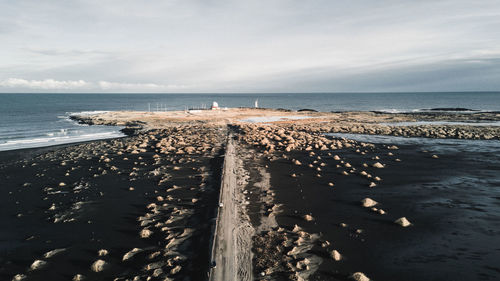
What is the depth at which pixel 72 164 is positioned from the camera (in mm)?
26156

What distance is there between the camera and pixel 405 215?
15.0m

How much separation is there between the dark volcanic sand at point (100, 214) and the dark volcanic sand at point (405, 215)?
5406mm

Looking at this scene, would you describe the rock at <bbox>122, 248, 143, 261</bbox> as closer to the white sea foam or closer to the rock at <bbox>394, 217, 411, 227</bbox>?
the rock at <bbox>394, 217, 411, 227</bbox>

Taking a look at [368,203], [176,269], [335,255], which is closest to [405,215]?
[368,203]

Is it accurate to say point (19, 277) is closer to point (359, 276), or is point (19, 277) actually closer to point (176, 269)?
point (176, 269)

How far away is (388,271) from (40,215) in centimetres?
1899

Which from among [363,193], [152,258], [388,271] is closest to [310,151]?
[363,193]

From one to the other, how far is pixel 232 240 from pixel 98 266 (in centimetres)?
Result: 573

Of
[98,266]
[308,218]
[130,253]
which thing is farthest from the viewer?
[308,218]

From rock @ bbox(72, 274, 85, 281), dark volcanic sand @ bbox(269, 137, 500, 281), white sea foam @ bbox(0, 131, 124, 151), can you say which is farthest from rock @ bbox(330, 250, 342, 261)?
white sea foam @ bbox(0, 131, 124, 151)

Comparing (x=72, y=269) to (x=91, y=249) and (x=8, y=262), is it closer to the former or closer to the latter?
(x=91, y=249)

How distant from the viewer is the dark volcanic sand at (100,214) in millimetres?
10750

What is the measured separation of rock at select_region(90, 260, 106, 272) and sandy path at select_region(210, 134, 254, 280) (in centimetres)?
463

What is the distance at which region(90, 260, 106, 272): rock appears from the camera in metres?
10.4
